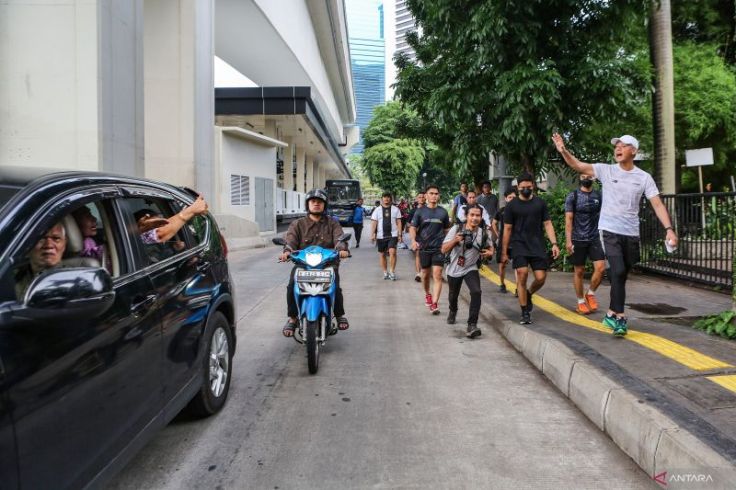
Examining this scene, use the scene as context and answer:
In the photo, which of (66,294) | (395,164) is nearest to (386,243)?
(66,294)

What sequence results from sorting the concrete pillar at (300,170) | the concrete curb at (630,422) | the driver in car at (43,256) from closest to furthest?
the driver in car at (43,256), the concrete curb at (630,422), the concrete pillar at (300,170)

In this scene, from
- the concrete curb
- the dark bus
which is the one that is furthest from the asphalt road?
the dark bus

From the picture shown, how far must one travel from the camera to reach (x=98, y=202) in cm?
289

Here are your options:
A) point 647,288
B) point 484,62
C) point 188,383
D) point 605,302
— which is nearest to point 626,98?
point 484,62

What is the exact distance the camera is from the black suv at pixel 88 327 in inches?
76.9

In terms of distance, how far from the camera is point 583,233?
7.48 m

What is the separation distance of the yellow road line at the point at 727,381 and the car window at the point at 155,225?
152 inches

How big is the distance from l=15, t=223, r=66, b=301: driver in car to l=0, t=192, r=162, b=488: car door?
6 centimetres

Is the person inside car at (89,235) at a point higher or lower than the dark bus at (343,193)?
lower

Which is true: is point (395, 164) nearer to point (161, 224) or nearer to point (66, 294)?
point (161, 224)

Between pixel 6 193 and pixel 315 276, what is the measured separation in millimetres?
3083

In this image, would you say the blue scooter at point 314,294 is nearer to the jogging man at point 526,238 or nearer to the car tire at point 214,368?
the car tire at point 214,368

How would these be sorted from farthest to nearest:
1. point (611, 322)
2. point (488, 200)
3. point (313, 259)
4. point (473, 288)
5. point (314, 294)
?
point (488, 200), point (473, 288), point (611, 322), point (313, 259), point (314, 294)

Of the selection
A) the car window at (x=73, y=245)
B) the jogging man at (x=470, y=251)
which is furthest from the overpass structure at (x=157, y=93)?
the car window at (x=73, y=245)
